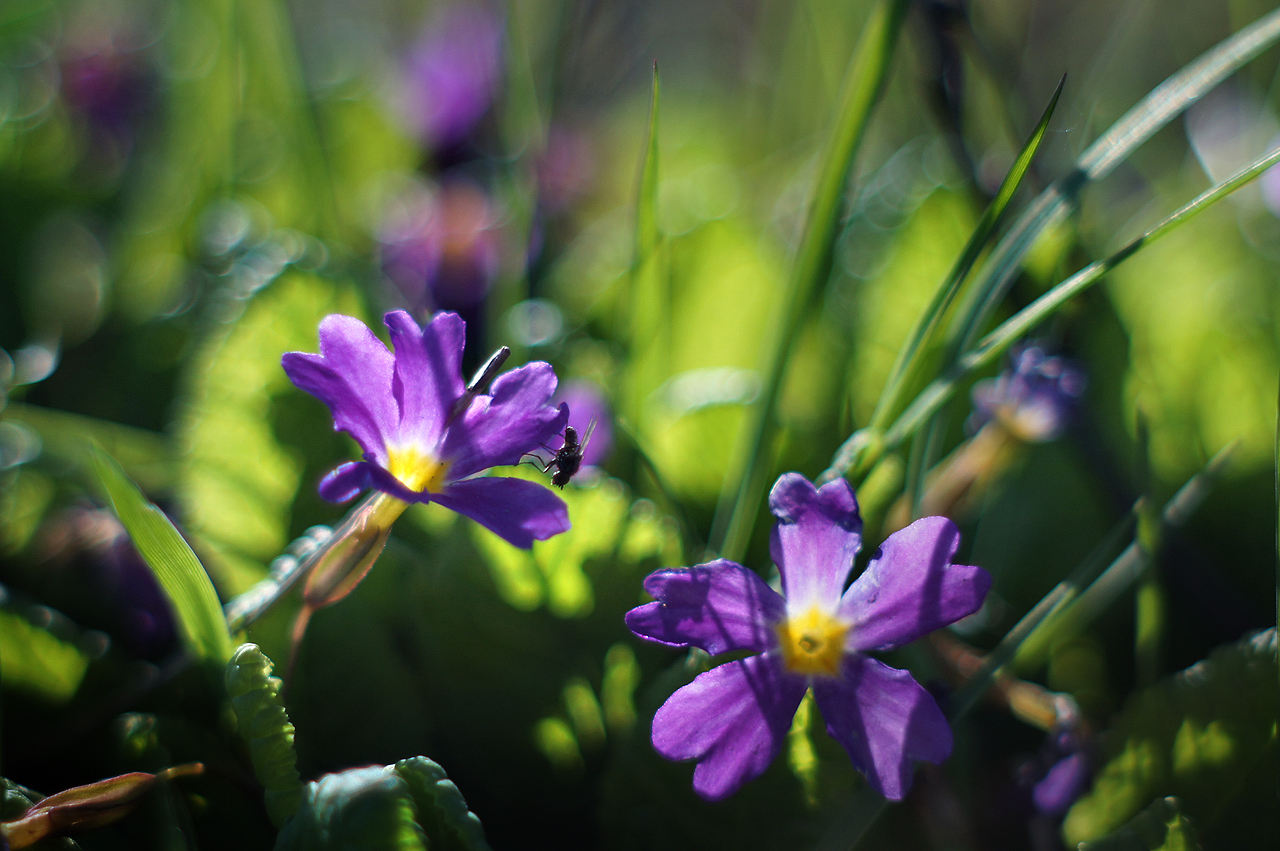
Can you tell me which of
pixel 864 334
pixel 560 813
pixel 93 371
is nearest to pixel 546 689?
pixel 560 813

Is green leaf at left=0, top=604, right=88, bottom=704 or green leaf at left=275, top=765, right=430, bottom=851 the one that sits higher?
green leaf at left=275, top=765, right=430, bottom=851

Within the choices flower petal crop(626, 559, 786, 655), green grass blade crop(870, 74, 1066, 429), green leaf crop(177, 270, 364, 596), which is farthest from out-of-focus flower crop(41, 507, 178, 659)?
green grass blade crop(870, 74, 1066, 429)

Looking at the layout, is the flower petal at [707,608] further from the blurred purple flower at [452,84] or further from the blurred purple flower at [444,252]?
the blurred purple flower at [452,84]

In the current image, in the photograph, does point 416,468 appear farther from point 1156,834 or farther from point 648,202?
point 1156,834

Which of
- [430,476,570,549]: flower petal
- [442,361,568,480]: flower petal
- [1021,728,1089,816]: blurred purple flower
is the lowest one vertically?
[1021,728,1089,816]: blurred purple flower

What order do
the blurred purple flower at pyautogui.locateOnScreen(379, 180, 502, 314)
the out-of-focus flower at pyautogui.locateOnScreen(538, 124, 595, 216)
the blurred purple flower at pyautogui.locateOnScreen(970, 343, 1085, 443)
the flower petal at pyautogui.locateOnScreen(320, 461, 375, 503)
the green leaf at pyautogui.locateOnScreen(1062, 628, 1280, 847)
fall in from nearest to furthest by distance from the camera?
the flower petal at pyautogui.locateOnScreen(320, 461, 375, 503), the green leaf at pyautogui.locateOnScreen(1062, 628, 1280, 847), the blurred purple flower at pyautogui.locateOnScreen(970, 343, 1085, 443), the blurred purple flower at pyautogui.locateOnScreen(379, 180, 502, 314), the out-of-focus flower at pyautogui.locateOnScreen(538, 124, 595, 216)

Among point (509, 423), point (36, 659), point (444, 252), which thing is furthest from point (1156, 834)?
point (444, 252)

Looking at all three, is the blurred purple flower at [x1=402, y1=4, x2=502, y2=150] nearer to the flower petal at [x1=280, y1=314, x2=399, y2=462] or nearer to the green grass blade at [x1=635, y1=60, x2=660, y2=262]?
the green grass blade at [x1=635, y1=60, x2=660, y2=262]
